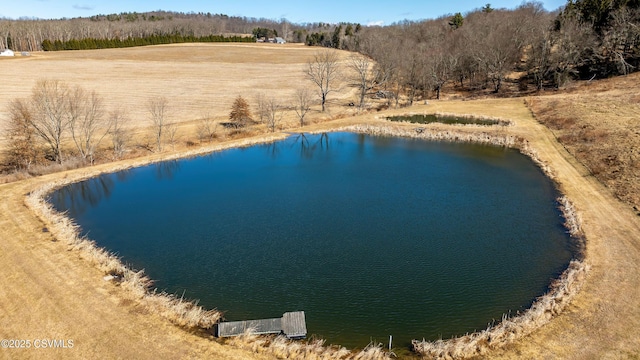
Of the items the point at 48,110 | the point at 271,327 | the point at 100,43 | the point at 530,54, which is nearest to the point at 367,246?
the point at 271,327

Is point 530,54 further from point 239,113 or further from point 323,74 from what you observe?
point 239,113

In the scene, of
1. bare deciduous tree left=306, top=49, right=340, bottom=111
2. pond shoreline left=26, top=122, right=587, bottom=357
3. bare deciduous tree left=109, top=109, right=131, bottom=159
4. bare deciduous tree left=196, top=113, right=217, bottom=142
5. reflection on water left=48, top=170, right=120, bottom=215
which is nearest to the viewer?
pond shoreline left=26, top=122, right=587, bottom=357

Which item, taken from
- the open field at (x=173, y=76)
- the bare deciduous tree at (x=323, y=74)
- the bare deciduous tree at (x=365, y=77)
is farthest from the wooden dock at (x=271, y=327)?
the bare deciduous tree at (x=365, y=77)

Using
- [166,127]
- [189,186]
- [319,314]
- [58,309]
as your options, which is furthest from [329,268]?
[166,127]

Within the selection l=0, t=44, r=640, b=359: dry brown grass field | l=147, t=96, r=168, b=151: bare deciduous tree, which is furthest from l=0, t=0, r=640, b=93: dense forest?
l=147, t=96, r=168, b=151: bare deciduous tree

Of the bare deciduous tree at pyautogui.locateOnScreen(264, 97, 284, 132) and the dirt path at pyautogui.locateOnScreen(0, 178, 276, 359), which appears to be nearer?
the dirt path at pyautogui.locateOnScreen(0, 178, 276, 359)

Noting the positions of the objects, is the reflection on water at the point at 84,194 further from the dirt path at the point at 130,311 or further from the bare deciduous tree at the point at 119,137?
the bare deciduous tree at the point at 119,137

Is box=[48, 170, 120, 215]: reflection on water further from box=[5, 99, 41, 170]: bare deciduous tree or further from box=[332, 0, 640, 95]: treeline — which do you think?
box=[332, 0, 640, 95]: treeline
